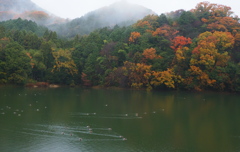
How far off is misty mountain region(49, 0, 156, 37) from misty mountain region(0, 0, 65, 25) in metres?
10.9

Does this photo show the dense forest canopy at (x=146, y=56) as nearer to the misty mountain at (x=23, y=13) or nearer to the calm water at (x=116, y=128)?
the calm water at (x=116, y=128)

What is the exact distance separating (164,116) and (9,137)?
10813 millimetres

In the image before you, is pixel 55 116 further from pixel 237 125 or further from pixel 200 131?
pixel 237 125

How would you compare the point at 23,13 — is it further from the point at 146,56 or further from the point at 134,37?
the point at 146,56

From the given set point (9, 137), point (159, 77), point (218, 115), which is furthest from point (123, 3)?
point (9, 137)

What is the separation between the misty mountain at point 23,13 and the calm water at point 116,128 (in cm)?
7588

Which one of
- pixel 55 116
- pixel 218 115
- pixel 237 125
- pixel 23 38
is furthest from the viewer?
pixel 23 38

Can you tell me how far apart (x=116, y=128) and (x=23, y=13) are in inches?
3538

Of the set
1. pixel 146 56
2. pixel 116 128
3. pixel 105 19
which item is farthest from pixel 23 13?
pixel 116 128

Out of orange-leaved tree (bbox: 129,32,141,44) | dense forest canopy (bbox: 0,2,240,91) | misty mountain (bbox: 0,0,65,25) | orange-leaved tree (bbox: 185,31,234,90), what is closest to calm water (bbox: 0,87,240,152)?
orange-leaved tree (bbox: 185,31,234,90)

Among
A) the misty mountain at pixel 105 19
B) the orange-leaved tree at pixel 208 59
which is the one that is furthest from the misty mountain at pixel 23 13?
the orange-leaved tree at pixel 208 59

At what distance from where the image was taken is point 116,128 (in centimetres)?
1611

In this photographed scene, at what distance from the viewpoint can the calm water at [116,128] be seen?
12914 mm

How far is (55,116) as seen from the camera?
62.6 ft
